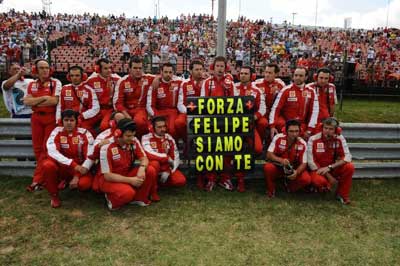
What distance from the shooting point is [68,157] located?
17.3ft

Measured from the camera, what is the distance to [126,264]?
3.76m

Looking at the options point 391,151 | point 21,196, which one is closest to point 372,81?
point 391,151

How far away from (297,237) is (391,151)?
9.21 ft

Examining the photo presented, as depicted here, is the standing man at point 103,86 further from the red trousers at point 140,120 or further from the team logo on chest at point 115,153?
the team logo on chest at point 115,153

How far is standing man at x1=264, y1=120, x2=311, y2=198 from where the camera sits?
536cm

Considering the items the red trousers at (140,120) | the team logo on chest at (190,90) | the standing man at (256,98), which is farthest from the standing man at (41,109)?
the standing man at (256,98)

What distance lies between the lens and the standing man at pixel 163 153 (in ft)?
17.7

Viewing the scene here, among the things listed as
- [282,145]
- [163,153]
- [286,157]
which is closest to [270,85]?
[282,145]

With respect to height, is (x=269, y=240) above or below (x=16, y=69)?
below

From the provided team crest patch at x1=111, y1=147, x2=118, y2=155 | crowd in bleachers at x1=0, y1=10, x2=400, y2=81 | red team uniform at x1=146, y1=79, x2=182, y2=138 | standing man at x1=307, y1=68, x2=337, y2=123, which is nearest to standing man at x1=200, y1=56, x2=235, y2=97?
red team uniform at x1=146, y1=79, x2=182, y2=138

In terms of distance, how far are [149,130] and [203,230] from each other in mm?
1767

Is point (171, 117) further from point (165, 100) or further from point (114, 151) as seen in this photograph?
point (114, 151)

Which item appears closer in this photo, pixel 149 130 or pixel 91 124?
pixel 149 130

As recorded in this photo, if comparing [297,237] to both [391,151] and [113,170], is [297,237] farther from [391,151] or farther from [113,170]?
[391,151]
